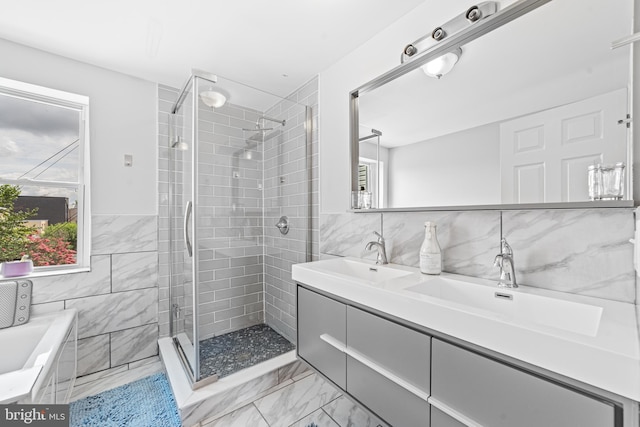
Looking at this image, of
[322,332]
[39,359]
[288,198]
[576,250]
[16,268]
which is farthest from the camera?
[288,198]

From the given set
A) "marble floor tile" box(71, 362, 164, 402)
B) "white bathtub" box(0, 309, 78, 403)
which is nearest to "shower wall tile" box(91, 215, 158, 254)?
"white bathtub" box(0, 309, 78, 403)

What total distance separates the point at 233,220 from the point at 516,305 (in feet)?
5.76

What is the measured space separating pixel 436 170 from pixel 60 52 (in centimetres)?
268

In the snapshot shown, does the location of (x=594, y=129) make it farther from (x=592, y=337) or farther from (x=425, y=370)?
(x=425, y=370)

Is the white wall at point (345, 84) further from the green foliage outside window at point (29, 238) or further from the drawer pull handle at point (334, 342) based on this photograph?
the green foliage outside window at point (29, 238)

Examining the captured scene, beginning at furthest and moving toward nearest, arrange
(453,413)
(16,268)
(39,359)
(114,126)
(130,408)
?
(114,126) < (16,268) < (130,408) < (39,359) < (453,413)

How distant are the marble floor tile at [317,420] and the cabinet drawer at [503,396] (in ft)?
3.10

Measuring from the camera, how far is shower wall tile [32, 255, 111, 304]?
1934 millimetres

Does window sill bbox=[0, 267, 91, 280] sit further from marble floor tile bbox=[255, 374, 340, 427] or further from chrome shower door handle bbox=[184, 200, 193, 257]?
marble floor tile bbox=[255, 374, 340, 427]

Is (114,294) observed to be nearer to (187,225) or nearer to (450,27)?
(187,225)

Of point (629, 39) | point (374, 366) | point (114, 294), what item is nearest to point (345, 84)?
point (629, 39)

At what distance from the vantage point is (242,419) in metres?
1.63

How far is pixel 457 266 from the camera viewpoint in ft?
4.47

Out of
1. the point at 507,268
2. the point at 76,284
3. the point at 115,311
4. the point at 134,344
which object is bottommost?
the point at 134,344
